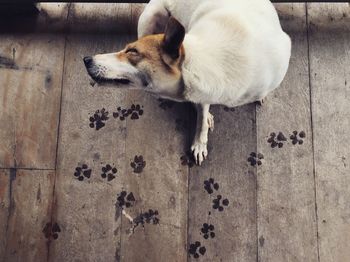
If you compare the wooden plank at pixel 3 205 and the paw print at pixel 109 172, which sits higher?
the paw print at pixel 109 172

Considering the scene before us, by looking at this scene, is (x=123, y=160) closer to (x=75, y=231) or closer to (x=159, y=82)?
(x=75, y=231)

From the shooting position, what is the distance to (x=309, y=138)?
2.08m

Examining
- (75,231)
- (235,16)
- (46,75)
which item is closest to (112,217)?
(75,231)

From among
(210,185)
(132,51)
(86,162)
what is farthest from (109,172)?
(132,51)

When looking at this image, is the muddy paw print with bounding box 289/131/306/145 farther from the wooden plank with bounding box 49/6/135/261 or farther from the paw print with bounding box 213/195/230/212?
the wooden plank with bounding box 49/6/135/261

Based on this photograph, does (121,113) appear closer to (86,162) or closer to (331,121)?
(86,162)

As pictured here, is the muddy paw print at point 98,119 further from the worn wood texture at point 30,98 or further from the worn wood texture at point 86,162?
the worn wood texture at point 30,98

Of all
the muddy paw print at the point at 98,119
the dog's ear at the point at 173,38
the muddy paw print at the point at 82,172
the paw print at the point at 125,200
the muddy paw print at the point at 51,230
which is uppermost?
the dog's ear at the point at 173,38

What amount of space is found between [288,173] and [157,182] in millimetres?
635

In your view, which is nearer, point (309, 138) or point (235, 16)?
point (235, 16)

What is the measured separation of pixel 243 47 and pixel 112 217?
1055mm

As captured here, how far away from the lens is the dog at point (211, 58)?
145cm

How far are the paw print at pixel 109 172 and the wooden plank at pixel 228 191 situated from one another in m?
0.39

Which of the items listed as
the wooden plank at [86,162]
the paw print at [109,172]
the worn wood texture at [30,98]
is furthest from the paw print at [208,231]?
the worn wood texture at [30,98]
